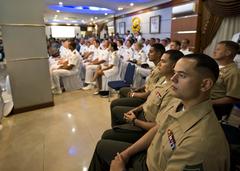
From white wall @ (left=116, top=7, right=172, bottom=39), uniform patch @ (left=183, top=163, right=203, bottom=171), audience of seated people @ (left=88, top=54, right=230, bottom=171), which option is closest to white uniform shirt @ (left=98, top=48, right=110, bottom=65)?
white wall @ (left=116, top=7, right=172, bottom=39)

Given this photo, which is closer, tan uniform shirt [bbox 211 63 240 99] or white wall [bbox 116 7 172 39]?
tan uniform shirt [bbox 211 63 240 99]

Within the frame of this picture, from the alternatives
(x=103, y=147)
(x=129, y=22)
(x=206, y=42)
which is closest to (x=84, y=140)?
(x=103, y=147)

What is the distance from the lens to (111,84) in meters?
Result: 3.61

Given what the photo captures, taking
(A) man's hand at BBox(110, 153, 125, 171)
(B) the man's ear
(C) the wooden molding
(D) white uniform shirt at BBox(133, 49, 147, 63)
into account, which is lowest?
(C) the wooden molding

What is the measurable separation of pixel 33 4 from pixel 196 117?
316 cm

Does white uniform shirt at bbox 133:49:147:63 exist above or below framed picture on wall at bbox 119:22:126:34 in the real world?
below

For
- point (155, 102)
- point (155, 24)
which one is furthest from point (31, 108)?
point (155, 24)

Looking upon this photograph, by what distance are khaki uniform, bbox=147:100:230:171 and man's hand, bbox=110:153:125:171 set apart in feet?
0.80

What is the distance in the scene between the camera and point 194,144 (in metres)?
0.86

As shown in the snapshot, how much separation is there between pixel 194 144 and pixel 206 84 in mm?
330

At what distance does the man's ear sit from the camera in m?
0.98

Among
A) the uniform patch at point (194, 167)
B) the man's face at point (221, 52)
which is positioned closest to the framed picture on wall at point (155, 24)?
the man's face at point (221, 52)

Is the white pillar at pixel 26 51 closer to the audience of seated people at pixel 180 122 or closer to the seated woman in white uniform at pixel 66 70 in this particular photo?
the seated woman in white uniform at pixel 66 70

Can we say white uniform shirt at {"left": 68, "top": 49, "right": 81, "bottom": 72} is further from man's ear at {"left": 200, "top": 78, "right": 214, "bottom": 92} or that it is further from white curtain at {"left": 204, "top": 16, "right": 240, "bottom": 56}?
man's ear at {"left": 200, "top": 78, "right": 214, "bottom": 92}
